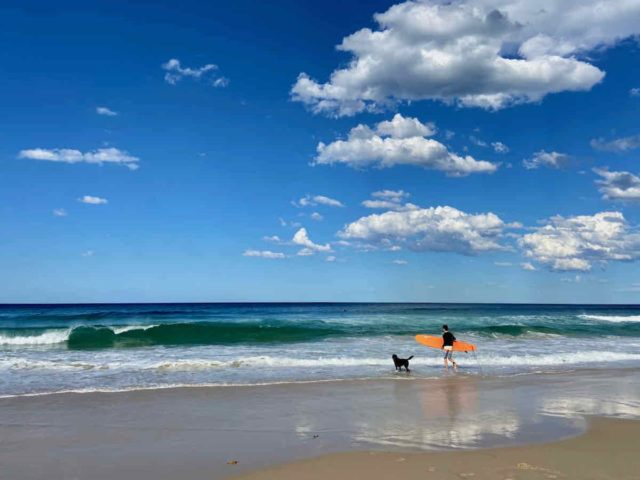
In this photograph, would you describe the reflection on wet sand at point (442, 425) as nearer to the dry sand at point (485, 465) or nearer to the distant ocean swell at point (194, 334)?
the dry sand at point (485, 465)

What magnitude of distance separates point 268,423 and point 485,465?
3.83 metres

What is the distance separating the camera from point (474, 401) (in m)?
10.4

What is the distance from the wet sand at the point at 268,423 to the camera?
21.5ft

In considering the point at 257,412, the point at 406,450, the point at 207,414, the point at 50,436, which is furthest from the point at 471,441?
the point at 50,436

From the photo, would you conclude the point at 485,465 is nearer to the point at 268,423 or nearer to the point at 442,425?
the point at 442,425

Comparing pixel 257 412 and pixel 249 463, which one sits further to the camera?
pixel 257 412

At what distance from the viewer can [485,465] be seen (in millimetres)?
6066

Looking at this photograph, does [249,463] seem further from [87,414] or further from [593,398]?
[593,398]

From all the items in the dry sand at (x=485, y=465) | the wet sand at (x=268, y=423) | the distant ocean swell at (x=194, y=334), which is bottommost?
the distant ocean swell at (x=194, y=334)

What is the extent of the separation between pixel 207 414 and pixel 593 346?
21.3m

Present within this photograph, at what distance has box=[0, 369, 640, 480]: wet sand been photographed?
6.55 m

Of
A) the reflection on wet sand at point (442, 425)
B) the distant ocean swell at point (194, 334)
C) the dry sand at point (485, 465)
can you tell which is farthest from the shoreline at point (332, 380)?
the distant ocean swell at point (194, 334)

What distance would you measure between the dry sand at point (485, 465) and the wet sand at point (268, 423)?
287 millimetres

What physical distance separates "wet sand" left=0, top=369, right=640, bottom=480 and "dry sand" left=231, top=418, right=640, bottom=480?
0.29 metres
